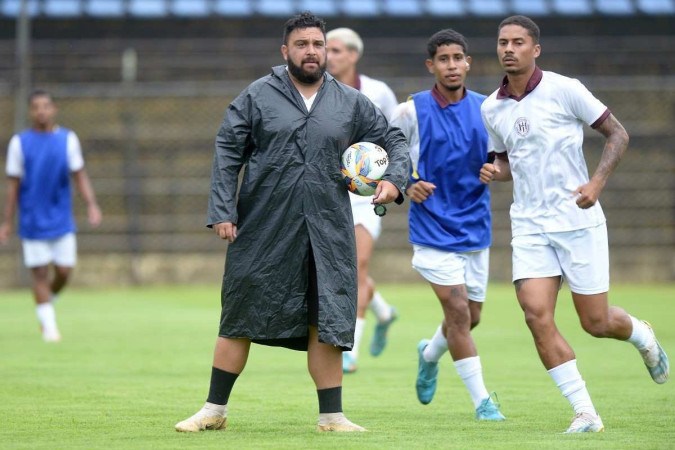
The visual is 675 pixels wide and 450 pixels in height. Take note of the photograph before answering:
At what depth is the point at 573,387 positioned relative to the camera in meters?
7.12

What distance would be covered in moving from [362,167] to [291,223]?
0.49m

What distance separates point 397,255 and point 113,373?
11957 mm

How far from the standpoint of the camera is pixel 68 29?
2292 cm

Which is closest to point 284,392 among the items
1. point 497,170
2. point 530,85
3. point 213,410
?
point 213,410

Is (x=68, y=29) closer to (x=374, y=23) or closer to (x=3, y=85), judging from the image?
(x=3, y=85)

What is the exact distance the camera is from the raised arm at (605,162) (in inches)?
276

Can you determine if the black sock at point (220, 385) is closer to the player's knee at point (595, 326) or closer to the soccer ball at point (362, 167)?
the soccer ball at point (362, 167)

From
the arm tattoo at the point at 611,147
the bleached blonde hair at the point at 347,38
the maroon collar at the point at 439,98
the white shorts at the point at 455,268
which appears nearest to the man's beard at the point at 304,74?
the maroon collar at the point at 439,98

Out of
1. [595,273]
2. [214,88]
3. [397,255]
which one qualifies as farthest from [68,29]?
[595,273]

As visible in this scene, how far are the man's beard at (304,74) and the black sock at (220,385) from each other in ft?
5.45

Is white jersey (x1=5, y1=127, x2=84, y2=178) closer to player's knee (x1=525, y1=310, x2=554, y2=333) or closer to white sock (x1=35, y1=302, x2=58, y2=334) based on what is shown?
white sock (x1=35, y1=302, x2=58, y2=334)

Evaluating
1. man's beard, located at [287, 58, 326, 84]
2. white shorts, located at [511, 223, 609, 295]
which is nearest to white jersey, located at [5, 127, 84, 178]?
man's beard, located at [287, 58, 326, 84]

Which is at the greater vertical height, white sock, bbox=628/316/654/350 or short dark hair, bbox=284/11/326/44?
short dark hair, bbox=284/11/326/44

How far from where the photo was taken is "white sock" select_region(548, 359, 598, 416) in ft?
23.2
